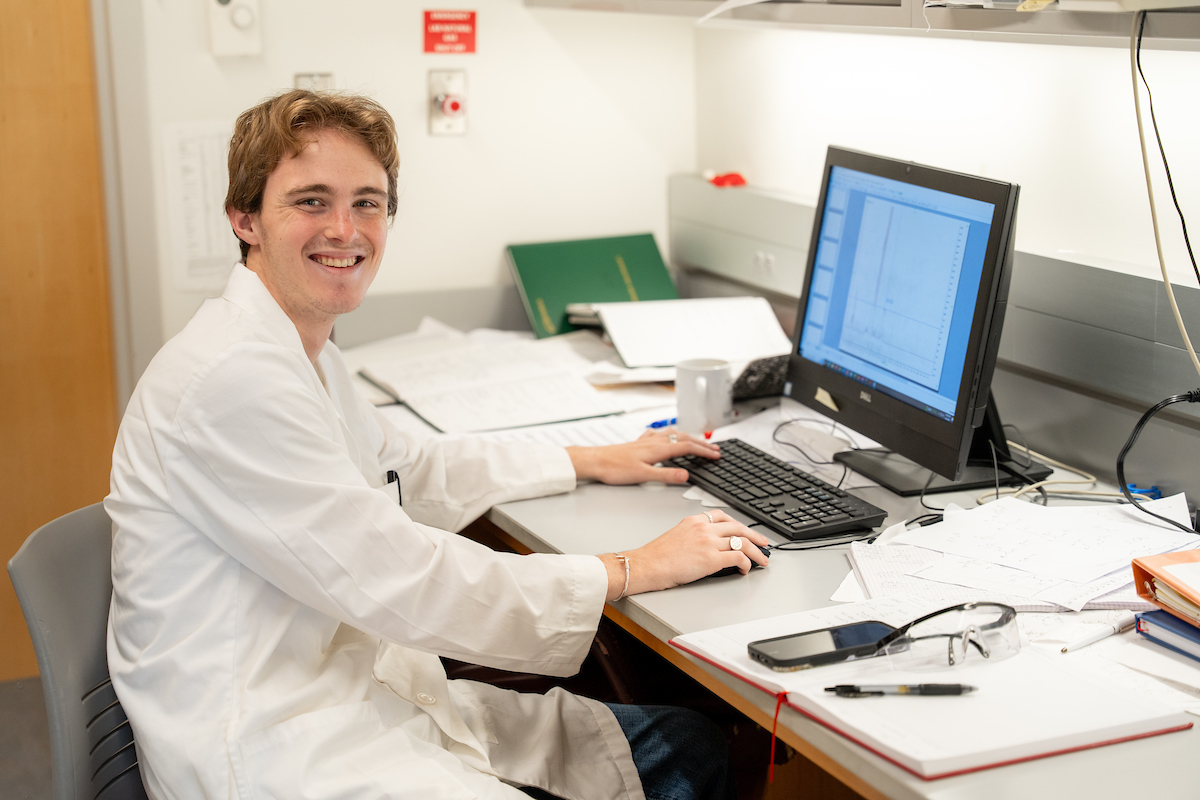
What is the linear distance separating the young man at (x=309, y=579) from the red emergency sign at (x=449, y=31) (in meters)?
1.01

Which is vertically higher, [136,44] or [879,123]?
[136,44]

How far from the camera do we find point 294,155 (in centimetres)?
126

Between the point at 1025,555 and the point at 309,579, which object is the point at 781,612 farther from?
the point at 309,579

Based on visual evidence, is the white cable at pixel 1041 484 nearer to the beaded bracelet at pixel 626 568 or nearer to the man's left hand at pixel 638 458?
the man's left hand at pixel 638 458

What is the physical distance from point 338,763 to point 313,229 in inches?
23.6

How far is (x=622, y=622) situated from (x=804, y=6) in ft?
3.22

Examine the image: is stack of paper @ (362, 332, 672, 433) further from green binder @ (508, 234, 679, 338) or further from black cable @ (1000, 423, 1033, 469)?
black cable @ (1000, 423, 1033, 469)

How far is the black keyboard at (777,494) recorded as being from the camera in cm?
135

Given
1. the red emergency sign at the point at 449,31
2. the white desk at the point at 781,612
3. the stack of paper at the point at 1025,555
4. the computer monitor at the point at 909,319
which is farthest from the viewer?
the red emergency sign at the point at 449,31

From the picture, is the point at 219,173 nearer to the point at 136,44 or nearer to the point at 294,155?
the point at 136,44

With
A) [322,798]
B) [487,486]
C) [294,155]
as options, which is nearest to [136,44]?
[294,155]

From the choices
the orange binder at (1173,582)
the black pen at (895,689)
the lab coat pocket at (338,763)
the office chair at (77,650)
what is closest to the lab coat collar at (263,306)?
the office chair at (77,650)

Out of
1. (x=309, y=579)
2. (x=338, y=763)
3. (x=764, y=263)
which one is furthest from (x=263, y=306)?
(x=764, y=263)

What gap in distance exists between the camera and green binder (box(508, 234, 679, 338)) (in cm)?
235
